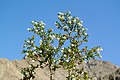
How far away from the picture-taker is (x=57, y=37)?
2078cm

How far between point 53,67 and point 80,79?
1987 millimetres

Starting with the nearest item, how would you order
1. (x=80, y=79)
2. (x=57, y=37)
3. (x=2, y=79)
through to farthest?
1. (x=80, y=79)
2. (x=57, y=37)
3. (x=2, y=79)

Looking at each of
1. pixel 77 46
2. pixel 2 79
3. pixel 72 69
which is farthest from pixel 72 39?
pixel 2 79

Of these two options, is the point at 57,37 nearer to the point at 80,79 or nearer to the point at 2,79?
the point at 80,79

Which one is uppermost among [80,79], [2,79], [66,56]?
[2,79]

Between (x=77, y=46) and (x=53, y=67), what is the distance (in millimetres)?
1953

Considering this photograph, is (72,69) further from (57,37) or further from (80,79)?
(57,37)

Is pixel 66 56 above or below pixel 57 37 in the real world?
below

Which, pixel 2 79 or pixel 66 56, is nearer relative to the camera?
pixel 66 56

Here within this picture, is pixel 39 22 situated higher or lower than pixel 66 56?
higher

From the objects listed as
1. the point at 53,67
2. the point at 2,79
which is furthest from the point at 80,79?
the point at 2,79

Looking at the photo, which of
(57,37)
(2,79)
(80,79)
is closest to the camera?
(80,79)

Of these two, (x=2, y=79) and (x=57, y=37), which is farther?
(x=2, y=79)

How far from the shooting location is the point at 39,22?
21.5 m
